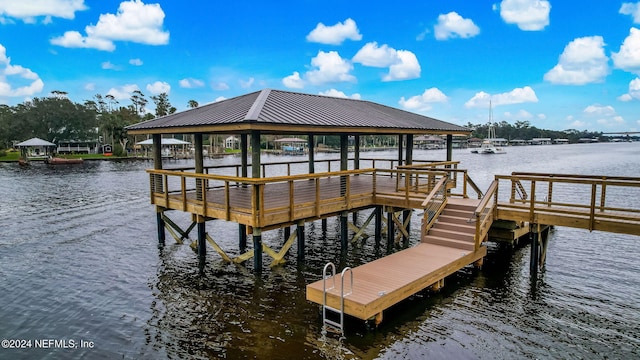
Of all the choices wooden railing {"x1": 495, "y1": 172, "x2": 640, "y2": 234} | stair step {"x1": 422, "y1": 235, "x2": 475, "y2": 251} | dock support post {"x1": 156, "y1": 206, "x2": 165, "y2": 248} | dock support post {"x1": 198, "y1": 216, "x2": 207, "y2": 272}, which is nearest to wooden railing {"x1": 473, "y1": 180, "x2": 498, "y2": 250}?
stair step {"x1": 422, "y1": 235, "x2": 475, "y2": 251}

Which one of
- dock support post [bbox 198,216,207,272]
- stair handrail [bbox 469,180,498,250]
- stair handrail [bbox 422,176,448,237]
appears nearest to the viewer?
stair handrail [bbox 469,180,498,250]

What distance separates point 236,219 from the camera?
11531 millimetres

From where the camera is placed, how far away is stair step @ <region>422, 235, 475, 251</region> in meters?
11.6

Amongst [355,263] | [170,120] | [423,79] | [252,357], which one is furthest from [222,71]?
[252,357]

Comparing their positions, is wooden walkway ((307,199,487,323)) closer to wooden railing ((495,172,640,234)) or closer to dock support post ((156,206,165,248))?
wooden railing ((495,172,640,234))

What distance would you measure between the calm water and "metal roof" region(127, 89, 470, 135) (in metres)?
4.31

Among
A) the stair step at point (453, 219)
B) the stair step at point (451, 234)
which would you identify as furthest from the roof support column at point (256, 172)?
the stair step at point (453, 219)

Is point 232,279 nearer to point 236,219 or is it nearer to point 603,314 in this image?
point 236,219

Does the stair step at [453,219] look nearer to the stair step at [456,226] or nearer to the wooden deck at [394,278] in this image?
the stair step at [456,226]

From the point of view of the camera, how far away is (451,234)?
39.8ft

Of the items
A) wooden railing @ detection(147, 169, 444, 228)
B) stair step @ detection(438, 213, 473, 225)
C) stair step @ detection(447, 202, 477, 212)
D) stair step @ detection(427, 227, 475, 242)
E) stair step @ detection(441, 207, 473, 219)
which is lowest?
Result: stair step @ detection(427, 227, 475, 242)

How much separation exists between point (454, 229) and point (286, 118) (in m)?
5.97

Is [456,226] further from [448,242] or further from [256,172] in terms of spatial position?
[256,172]

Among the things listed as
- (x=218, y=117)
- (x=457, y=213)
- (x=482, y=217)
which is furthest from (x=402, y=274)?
(x=218, y=117)
